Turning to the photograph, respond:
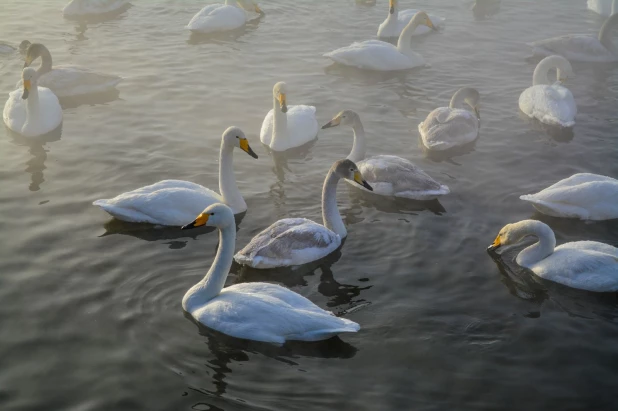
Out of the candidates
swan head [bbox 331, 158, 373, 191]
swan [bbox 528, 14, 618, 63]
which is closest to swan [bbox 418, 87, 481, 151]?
swan head [bbox 331, 158, 373, 191]

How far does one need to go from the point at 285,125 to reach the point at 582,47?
8.77 meters

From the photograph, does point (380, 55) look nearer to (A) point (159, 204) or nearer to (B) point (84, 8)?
(A) point (159, 204)

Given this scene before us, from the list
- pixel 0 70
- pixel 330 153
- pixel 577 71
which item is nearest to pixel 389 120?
pixel 330 153

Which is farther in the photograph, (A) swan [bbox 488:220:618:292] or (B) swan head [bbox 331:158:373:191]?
(B) swan head [bbox 331:158:373:191]

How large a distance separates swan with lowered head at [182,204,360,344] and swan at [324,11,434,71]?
978 cm

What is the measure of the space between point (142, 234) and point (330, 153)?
4.33 meters

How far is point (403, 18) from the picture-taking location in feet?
68.8

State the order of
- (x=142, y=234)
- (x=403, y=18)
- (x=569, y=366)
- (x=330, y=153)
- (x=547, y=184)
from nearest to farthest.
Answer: (x=569, y=366)
(x=142, y=234)
(x=547, y=184)
(x=330, y=153)
(x=403, y=18)

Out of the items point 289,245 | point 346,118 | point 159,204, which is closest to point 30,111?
point 159,204

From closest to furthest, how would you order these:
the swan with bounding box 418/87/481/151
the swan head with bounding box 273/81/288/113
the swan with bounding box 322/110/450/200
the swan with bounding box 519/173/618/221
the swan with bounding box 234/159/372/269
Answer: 1. the swan with bounding box 234/159/372/269
2. the swan with bounding box 519/173/618/221
3. the swan with bounding box 322/110/450/200
4. the swan head with bounding box 273/81/288/113
5. the swan with bounding box 418/87/481/151

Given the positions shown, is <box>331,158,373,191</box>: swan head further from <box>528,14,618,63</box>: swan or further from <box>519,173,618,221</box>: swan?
<box>528,14,618,63</box>: swan

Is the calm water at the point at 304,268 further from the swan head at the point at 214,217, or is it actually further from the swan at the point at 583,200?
the swan head at the point at 214,217

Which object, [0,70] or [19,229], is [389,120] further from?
[0,70]

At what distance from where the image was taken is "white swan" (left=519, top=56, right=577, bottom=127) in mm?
14867
